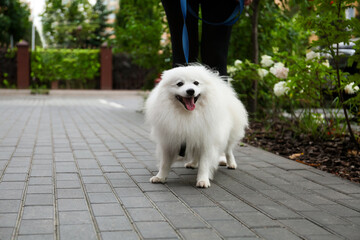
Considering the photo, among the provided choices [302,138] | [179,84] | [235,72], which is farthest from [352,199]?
[235,72]

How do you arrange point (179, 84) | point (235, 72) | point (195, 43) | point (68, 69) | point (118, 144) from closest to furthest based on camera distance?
point (179, 84), point (195, 43), point (118, 144), point (235, 72), point (68, 69)

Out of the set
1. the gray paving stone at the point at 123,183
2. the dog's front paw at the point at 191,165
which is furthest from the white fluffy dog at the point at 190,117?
the dog's front paw at the point at 191,165

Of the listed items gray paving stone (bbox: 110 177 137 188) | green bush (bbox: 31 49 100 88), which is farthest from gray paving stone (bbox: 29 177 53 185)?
green bush (bbox: 31 49 100 88)

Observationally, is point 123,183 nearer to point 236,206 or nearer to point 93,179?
point 93,179

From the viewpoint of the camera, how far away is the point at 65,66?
22.8 meters

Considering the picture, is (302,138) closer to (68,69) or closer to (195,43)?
(195,43)

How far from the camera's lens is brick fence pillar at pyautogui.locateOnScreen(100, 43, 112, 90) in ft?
76.3

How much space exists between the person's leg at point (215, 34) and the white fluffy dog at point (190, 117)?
62cm

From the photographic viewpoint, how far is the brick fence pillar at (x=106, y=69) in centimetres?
2327

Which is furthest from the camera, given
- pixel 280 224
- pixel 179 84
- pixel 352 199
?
pixel 179 84

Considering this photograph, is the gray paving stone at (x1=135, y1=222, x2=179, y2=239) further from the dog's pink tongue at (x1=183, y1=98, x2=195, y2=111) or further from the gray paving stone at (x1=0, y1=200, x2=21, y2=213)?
the dog's pink tongue at (x1=183, y1=98, x2=195, y2=111)

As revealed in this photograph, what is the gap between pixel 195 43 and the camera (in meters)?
4.33

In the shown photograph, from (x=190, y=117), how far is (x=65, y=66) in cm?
2023

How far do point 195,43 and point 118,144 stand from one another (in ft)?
5.94
